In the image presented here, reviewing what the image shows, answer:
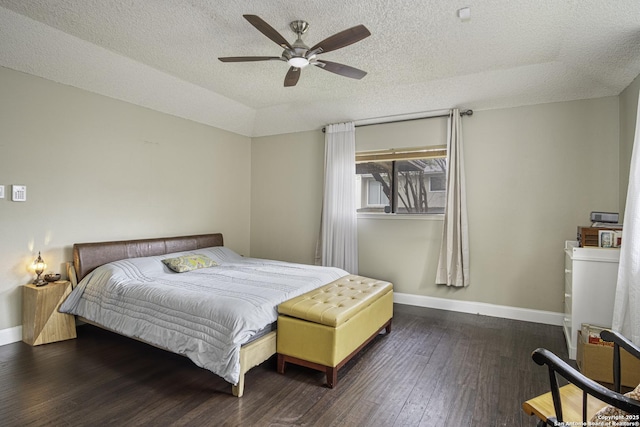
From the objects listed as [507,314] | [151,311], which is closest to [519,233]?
[507,314]

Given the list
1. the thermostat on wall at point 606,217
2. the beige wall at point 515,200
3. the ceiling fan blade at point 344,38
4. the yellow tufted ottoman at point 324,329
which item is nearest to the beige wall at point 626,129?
the beige wall at point 515,200

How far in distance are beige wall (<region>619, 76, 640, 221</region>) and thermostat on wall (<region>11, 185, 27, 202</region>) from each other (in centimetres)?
555

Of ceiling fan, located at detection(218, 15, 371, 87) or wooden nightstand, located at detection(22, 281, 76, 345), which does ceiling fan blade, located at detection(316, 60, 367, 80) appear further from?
wooden nightstand, located at detection(22, 281, 76, 345)

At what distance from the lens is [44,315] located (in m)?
3.07

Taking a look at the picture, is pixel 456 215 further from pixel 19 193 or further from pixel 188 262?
pixel 19 193

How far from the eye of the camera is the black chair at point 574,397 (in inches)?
40.0

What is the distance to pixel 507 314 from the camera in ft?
12.9

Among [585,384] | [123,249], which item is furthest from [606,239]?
[123,249]

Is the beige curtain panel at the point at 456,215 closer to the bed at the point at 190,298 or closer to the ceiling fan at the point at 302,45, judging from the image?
the bed at the point at 190,298

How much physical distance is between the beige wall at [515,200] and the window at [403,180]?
18cm

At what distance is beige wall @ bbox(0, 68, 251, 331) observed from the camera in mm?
3086

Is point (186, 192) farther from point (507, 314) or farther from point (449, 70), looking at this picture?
point (507, 314)

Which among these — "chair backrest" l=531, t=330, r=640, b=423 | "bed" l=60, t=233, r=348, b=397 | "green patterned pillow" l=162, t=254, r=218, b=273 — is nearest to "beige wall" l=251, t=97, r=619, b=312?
"bed" l=60, t=233, r=348, b=397

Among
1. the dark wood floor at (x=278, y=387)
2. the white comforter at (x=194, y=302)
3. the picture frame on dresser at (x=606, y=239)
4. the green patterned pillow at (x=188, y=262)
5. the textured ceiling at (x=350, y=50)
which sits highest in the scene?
the textured ceiling at (x=350, y=50)
